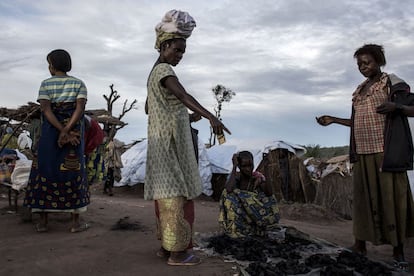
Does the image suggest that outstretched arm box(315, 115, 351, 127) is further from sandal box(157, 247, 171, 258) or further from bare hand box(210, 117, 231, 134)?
sandal box(157, 247, 171, 258)

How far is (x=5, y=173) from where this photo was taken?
5.97 m

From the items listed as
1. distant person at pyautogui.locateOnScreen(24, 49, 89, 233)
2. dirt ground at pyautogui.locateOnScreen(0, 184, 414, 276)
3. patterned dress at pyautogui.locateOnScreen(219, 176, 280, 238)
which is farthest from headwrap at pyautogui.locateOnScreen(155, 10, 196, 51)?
patterned dress at pyautogui.locateOnScreen(219, 176, 280, 238)

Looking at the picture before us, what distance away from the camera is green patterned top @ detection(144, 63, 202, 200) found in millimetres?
3176

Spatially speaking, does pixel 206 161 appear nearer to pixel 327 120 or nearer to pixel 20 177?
pixel 20 177

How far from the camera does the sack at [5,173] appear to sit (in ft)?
19.4

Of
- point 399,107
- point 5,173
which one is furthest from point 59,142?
point 399,107

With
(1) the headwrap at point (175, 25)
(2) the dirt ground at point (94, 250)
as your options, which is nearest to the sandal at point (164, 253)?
(2) the dirt ground at point (94, 250)

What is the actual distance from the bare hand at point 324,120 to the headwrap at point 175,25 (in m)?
1.58

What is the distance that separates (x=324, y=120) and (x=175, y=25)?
5.79 ft

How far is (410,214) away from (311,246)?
37.8 inches

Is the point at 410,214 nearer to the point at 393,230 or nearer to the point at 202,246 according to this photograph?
the point at 393,230

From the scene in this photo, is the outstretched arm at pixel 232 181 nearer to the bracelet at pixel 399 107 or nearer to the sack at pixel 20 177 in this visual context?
the bracelet at pixel 399 107

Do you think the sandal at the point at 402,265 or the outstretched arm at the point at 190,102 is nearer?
the outstretched arm at the point at 190,102

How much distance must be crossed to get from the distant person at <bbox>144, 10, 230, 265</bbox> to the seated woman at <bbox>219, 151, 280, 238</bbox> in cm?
120
